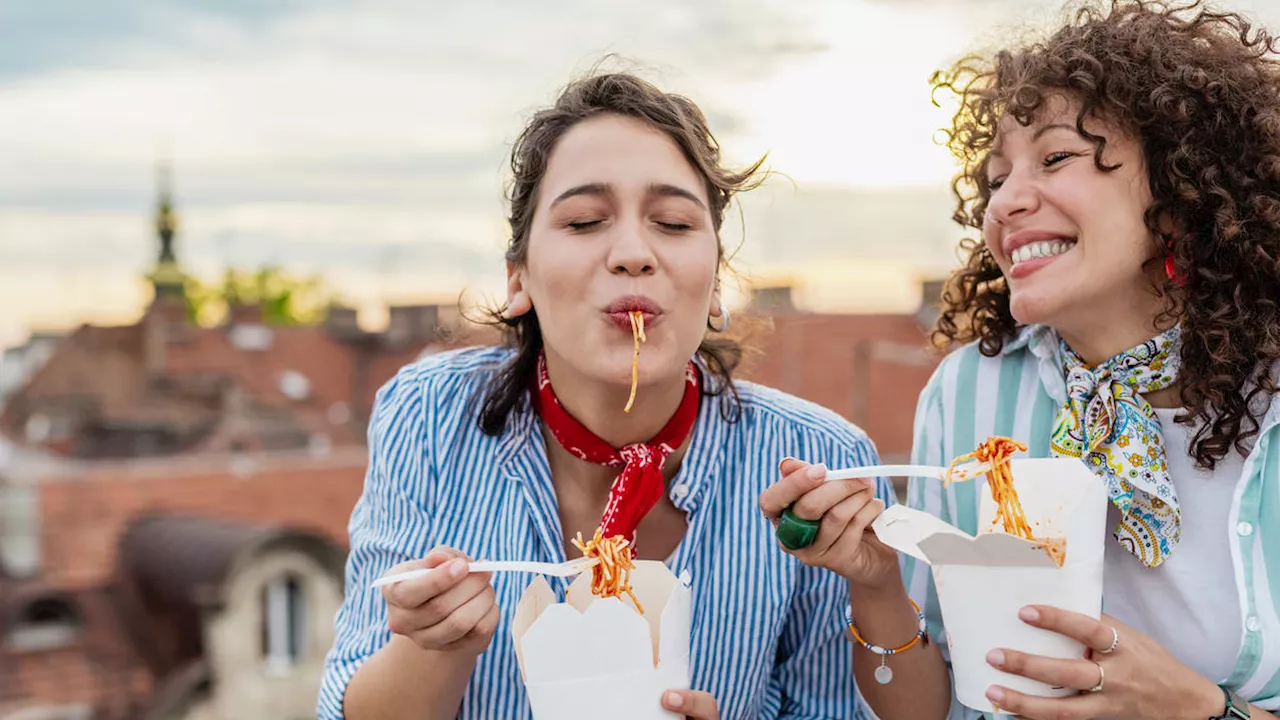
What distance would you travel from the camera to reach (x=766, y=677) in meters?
2.78

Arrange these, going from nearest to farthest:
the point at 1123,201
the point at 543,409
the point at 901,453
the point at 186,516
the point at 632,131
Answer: the point at 1123,201, the point at 632,131, the point at 543,409, the point at 186,516, the point at 901,453

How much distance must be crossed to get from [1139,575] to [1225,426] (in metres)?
0.36

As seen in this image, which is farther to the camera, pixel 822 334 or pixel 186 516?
pixel 822 334

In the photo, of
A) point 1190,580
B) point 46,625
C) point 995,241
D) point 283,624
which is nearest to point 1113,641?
point 1190,580

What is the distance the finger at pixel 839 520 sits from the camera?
223cm

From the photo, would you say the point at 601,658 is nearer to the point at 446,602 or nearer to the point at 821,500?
the point at 446,602

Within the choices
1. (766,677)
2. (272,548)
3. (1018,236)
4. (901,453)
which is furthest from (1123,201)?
(901,453)

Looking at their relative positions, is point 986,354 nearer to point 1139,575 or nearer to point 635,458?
point 1139,575

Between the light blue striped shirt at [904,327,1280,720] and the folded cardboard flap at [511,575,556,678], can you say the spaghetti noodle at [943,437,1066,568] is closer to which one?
the light blue striped shirt at [904,327,1280,720]

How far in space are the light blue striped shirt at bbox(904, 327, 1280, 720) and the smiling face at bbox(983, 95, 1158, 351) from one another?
0.83 feet

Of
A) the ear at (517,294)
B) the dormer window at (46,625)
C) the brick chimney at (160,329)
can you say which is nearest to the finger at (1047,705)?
the ear at (517,294)

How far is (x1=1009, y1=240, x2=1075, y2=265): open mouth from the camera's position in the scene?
8.16ft

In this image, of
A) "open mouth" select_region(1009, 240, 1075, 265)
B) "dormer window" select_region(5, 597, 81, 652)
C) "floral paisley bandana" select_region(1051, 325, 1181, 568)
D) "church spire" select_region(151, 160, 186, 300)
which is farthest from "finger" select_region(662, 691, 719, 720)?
"church spire" select_region(151, 160, 186, 300)

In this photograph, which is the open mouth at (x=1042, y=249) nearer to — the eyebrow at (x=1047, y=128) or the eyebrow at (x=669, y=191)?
the eyebrow at (x=1047, y=128)
